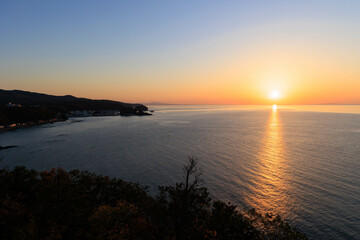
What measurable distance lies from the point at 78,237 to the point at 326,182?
5343 cm

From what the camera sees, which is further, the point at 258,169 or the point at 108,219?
the point at 258,169

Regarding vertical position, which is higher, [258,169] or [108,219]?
[108,219]

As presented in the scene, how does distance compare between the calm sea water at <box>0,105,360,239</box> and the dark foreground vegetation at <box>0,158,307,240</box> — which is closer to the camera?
the dark foreground vegetation at <box>0,158,307,240</box>

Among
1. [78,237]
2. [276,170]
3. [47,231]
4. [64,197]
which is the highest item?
[64,197]

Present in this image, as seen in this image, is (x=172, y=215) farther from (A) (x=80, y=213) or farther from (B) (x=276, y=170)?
(B) (x=276, y=170)

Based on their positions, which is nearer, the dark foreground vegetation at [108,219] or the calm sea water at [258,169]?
the dark foreground vegetation at [108,219]

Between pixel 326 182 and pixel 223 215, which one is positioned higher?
pixel 223 215

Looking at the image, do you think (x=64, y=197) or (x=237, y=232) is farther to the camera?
(x=64, y=197)

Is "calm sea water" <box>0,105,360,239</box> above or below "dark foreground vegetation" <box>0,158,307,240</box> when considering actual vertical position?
below

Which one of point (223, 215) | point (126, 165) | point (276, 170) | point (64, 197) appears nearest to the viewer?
point (223, 215)

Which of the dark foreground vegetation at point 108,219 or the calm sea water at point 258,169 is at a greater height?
the dark foreground vegetation at point 108,219

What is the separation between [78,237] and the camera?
2336 centimetres

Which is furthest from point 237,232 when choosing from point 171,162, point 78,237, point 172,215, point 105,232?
point 171,162

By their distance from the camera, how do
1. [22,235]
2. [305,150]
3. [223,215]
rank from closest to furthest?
[22,235] → [223,215] → [305,150]
